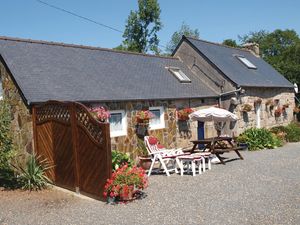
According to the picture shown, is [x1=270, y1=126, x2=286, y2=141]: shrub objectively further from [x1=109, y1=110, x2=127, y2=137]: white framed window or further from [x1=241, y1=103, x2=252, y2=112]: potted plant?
[x1=109, y1=110, x2=127, y2=137]: white framed window

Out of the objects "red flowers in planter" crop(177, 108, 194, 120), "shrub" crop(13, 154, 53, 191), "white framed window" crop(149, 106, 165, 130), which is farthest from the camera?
"red flowers in planter" crop(177, 108, 194, 120)

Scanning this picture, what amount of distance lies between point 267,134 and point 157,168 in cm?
682

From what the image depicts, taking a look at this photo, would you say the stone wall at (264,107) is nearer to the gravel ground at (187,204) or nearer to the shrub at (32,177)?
the gravel ground at (187,204)

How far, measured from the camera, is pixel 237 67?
789 inches

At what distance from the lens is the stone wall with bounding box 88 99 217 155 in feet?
40.5

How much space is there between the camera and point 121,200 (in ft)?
25.6

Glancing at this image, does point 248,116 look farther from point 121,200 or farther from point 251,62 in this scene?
point 121,200

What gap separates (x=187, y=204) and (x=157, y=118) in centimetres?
676

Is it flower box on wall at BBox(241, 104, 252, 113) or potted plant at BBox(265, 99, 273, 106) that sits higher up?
potted plant at BBox(265, 99, 273, 106)

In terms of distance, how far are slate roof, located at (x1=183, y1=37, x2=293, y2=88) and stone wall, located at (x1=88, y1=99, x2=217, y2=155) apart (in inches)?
79.0

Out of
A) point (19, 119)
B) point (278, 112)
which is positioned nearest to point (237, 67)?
point (278, 112)

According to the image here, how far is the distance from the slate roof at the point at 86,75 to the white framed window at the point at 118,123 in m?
0.57

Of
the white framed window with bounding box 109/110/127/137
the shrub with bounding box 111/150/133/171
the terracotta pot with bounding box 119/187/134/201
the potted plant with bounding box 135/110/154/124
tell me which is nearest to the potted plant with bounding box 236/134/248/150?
the potted plant with bounding box 135/110/154/124

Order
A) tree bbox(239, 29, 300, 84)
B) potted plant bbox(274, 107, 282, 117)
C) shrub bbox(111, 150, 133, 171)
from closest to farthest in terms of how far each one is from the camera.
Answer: shrub bbox(111, 150, 133, 171), potted plant bbox(274, 107, 282, 117), tree bbox(239, 29, 300, 84)
